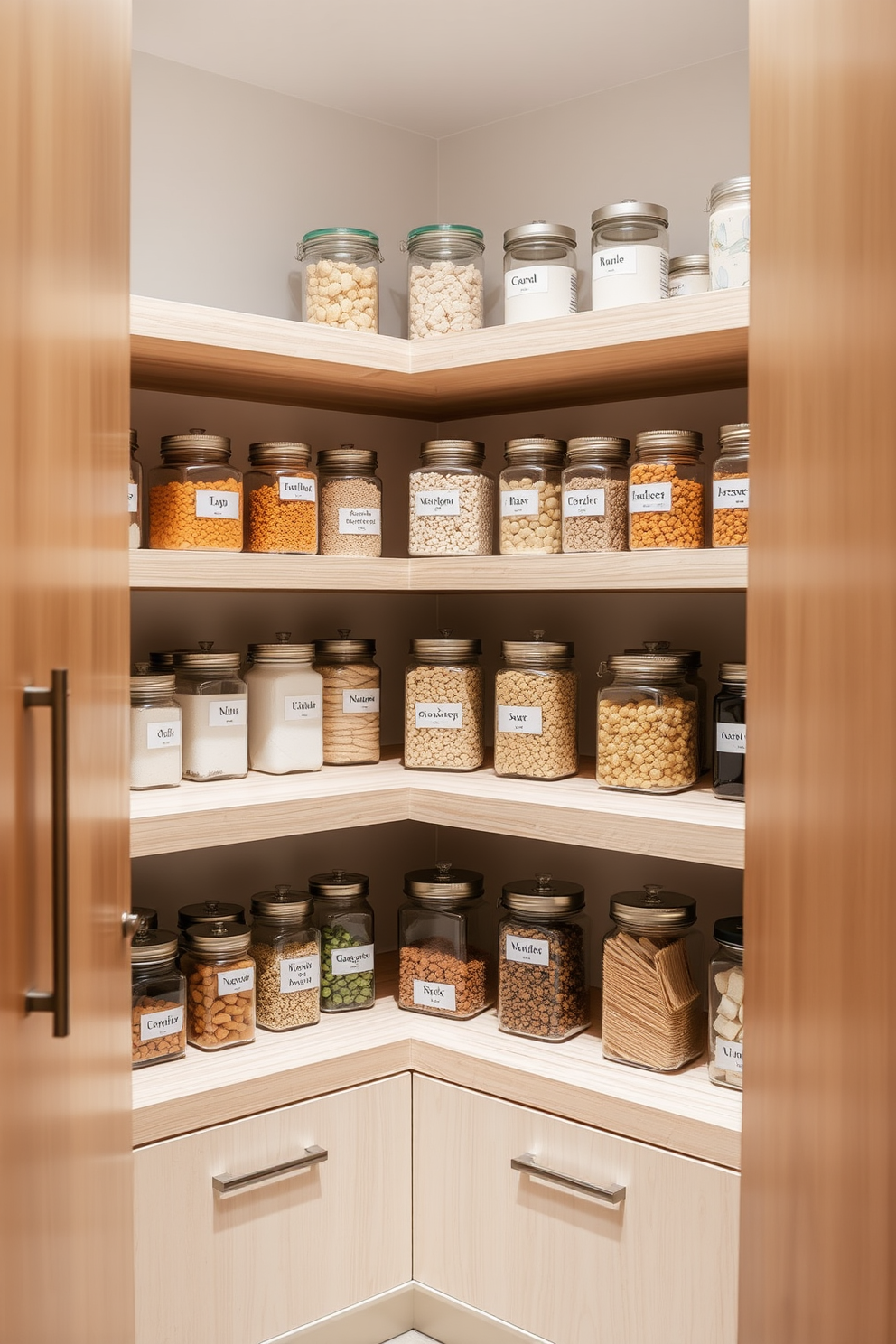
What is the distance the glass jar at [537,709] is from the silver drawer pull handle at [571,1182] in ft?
2.02

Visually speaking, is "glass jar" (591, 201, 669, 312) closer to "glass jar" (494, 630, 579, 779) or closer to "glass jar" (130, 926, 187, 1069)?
"glass jar" (494, 630, 579, 779)

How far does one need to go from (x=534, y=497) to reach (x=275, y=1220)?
1223mm

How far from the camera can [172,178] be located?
224 centimetres

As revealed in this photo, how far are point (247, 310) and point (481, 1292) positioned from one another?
5.76 feet

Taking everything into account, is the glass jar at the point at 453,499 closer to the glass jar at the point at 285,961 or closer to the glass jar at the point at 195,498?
the glass jar at the point at 195,498

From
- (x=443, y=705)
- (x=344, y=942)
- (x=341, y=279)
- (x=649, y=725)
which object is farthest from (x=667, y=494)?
(x=344, y=942)

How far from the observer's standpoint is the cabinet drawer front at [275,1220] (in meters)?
1.83

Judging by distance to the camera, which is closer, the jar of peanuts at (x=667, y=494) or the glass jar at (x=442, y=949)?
the jar of peanuts at (x=667, y=494)

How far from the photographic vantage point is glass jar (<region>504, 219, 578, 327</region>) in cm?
209

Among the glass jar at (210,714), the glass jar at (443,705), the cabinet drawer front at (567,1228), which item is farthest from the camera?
the glass jar at (443,705)

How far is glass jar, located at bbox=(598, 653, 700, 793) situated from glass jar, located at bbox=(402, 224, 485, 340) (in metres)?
0.67
